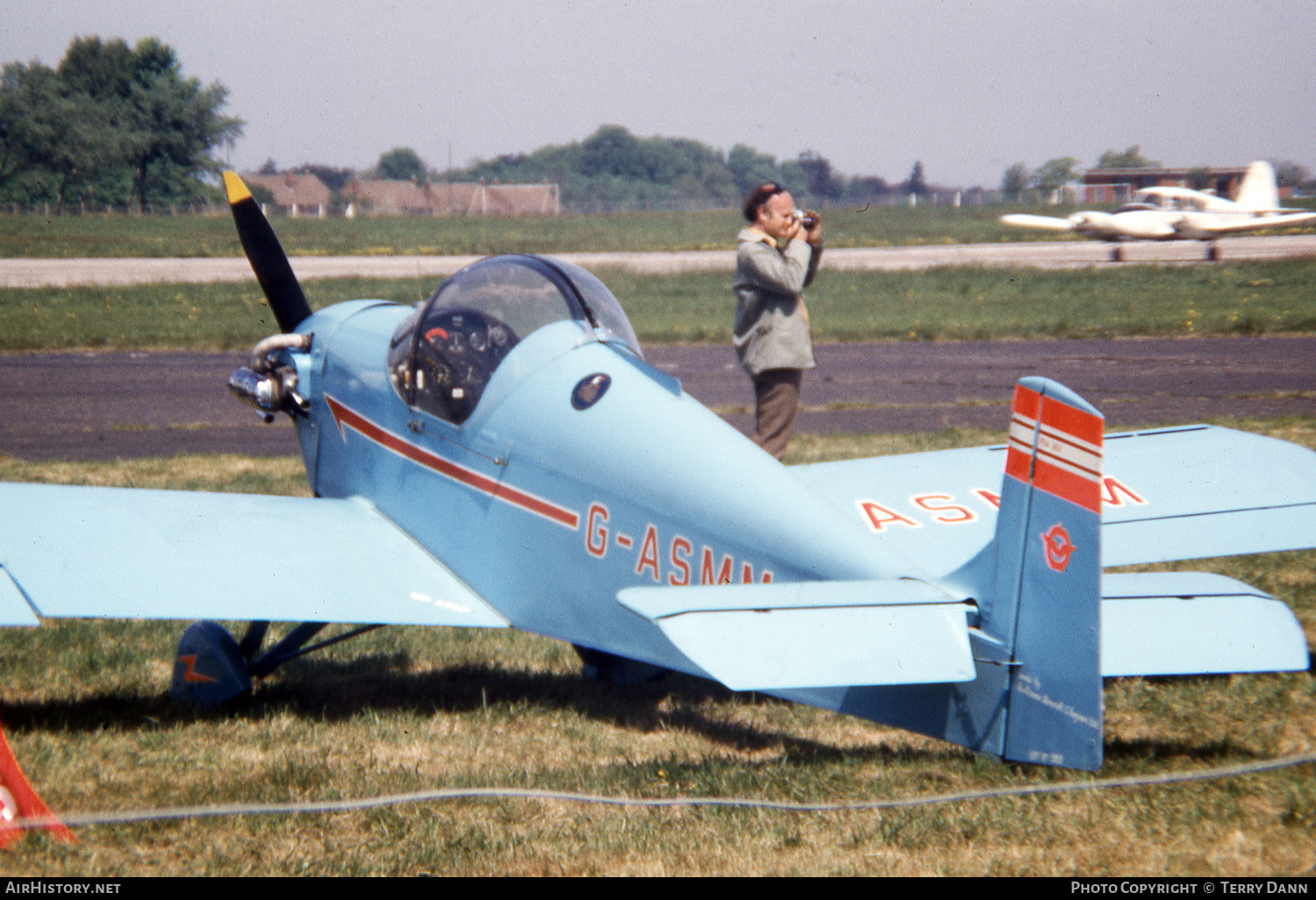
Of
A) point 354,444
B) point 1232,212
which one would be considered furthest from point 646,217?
point 354,444

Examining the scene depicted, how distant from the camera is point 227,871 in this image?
3.41 m

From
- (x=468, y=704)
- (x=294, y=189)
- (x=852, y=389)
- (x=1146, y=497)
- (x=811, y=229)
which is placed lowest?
(x=468, y=704)

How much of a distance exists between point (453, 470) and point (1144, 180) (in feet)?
142

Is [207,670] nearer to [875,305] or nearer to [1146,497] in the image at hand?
[1146,497]

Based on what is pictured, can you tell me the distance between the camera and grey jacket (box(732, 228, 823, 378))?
22.3 ft

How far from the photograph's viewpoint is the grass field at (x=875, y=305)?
1970 centimetres

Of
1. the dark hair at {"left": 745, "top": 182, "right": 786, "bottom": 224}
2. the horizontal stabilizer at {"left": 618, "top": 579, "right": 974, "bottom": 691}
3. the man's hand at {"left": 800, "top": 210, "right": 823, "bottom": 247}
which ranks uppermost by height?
the dark hair at {"left": 745, "top": 182, "right": 786, "bottom": 224}

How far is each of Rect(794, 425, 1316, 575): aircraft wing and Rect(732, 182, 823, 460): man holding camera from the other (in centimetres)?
101

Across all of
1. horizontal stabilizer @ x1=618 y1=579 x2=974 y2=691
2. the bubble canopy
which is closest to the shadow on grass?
horizontal stabilizer @ x1=618 y1=579 x2=974 y2=691

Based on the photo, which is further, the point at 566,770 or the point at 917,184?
the point at 917,184

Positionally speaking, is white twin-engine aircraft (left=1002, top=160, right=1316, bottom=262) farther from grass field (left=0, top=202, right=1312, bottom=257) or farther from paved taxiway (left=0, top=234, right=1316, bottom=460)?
paved taxiway (left=0, top=234, right=1316, bottom=460)

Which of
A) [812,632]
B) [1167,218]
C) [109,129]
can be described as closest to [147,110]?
[109,129]

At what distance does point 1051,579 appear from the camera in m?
3.36
